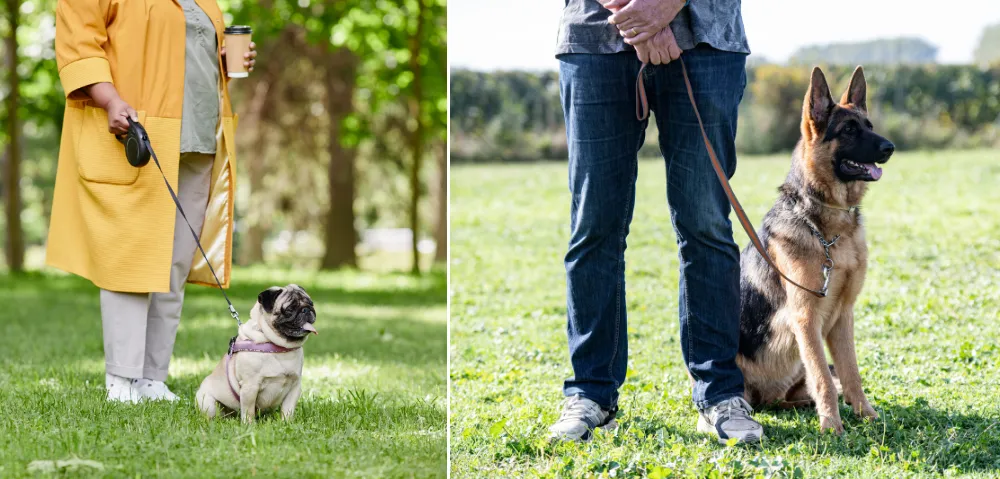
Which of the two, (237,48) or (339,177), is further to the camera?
(339,177)

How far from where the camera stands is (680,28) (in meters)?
3.33

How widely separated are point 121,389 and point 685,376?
2.64 meters

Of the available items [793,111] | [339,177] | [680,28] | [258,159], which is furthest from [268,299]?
[793,111]

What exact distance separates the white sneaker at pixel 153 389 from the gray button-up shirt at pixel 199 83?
42.5 inches

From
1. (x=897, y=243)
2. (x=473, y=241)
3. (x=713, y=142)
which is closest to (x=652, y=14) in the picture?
(x=713, y=142)

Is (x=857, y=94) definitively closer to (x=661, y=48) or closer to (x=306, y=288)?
(x=661, y=48)

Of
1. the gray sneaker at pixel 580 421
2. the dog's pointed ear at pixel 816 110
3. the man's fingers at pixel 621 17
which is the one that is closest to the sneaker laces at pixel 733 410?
the gray sneaker at pixel 580 421

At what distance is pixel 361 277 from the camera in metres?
13.6

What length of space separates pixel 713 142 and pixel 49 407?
287cm

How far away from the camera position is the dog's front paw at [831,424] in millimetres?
3502

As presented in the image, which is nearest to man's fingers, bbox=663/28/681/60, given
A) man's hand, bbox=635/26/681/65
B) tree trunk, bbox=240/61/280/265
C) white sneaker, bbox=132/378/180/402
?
man's hand, bbox=635/26/681/65

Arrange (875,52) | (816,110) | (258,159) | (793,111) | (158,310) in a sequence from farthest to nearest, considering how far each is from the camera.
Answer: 1. (875,52)
2. (258,159)
3. (793,111)
4. (158,310)
5. (816,110)

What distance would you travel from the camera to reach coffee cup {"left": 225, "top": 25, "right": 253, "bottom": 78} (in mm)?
4035

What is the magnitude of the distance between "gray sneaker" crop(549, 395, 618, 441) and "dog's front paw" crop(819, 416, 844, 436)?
79 cm
